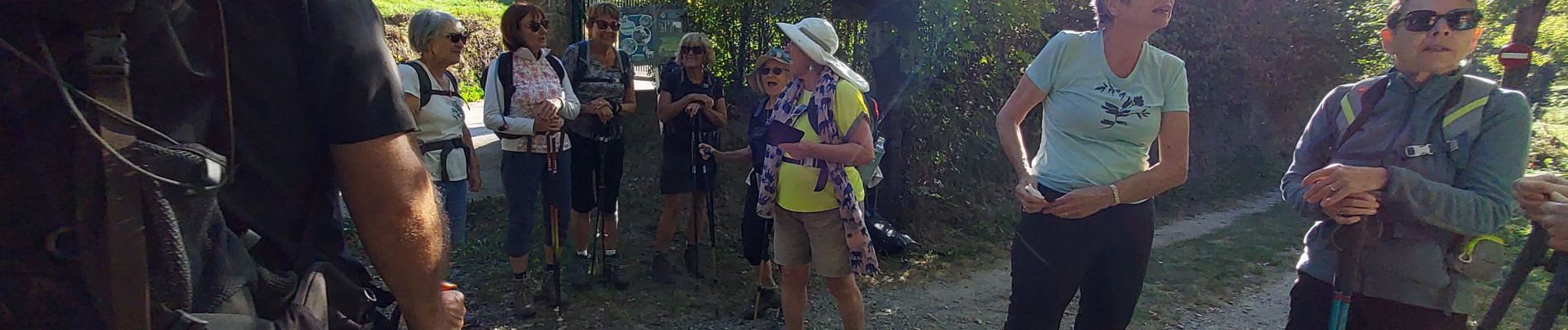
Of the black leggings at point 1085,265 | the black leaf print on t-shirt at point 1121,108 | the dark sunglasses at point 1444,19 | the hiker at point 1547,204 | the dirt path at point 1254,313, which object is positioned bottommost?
the dirt path at point 1254,313

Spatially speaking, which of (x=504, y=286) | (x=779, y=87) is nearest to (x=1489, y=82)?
(x=779, y=87)

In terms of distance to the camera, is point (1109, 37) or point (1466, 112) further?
point (1109, 37)

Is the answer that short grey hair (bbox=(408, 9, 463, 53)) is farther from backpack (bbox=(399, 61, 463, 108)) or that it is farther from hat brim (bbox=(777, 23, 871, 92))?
hat brim (bbox=(777, 23, 871, 92))

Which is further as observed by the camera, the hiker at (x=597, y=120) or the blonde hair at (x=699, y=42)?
the blonde hair at (x=699, y=42)

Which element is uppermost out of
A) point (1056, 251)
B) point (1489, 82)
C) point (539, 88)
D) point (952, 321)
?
point (1489, 82)

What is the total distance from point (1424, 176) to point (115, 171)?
9.13 ft

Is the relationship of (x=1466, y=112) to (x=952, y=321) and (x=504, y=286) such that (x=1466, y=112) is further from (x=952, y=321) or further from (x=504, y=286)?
(x=504, y=286)

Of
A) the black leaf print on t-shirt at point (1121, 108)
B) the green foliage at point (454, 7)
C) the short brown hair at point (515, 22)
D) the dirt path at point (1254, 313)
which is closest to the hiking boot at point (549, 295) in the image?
the short brown hair at point (515, 22)

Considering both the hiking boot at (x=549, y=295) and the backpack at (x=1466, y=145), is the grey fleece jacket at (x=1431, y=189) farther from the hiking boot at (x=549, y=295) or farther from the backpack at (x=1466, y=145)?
the hiking boot at (x=549, y=295)

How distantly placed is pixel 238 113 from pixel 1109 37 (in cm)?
246

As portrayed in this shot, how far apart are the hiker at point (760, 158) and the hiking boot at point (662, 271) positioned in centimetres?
58

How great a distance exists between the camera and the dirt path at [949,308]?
496 centimetres

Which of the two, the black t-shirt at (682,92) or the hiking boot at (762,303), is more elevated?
the black t-shirt at (682,92)

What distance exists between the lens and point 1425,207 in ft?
7.91
